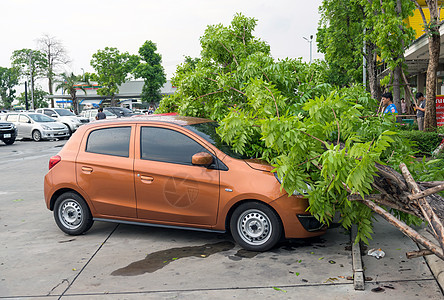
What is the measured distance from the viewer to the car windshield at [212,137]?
607 cm

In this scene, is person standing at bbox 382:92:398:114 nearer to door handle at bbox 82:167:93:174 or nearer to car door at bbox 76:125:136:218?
car door at bbox 76:125:136:218

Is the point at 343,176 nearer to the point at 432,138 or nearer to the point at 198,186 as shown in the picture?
the point at 198,186

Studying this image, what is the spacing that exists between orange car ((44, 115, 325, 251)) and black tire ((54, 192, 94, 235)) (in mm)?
14

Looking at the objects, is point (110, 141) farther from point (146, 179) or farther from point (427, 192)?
point (427, 192)

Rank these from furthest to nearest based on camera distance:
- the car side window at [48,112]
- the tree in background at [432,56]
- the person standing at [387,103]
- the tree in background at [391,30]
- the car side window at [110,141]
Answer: the car side window at [48,112] < the tree in background at [391,30] < the tree in background at [432,56] < the person standing at [387,103] < the car side window at [110,141]

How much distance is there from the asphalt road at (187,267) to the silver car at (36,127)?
70.8ft

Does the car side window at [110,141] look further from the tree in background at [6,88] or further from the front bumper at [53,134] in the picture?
the tree in background at [6,88]

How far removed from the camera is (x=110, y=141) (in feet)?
21.5

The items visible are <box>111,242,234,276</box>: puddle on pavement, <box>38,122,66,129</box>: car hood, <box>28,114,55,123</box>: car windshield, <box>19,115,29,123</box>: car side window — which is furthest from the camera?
<box>28,114,55,123</box>: car windshield

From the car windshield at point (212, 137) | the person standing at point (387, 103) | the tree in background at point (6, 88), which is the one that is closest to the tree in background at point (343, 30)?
the person standing at point (387, 103)

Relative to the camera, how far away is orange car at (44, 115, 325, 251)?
18.5 ft

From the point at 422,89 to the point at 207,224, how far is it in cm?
2991

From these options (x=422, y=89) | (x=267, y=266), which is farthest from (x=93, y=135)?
(x=422, y=89)

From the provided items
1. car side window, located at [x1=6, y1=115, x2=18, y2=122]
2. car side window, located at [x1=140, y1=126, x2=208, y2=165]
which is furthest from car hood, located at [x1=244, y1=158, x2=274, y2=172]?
car side window, located at [x1=6, y1=115, x2=18, y2=122]
